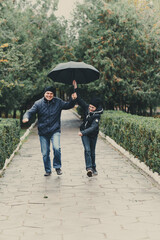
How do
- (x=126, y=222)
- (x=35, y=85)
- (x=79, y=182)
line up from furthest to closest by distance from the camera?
1. (x=35, y=85)
2. (x=79, y=182)
3. (x=126, y=222)

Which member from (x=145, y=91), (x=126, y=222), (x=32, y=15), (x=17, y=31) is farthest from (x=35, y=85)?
(x=126, y=222)

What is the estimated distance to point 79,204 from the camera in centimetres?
559

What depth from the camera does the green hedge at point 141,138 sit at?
750 centimetres

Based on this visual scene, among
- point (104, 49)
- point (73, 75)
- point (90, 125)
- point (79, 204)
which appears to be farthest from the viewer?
point (104, 49)

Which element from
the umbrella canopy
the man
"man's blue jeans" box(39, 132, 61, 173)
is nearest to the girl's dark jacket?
the man

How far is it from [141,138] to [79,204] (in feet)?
12.2

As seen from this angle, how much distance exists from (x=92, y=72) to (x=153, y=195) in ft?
11.7

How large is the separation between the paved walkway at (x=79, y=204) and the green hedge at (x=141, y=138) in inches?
17.4

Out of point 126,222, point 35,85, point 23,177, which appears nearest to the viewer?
point 126,222

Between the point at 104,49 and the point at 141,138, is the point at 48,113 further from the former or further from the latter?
the point at 104,49

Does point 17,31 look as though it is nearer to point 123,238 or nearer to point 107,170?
point 107,170

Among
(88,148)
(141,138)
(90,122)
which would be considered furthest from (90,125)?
(141,138)

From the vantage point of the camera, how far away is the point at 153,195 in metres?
6.16

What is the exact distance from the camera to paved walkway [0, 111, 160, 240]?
4.37 metres
